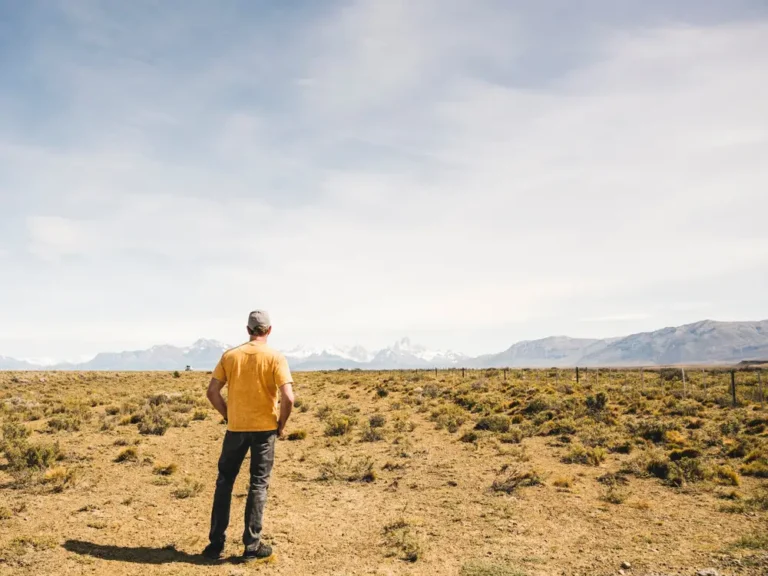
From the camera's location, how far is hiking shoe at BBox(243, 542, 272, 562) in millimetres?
6246

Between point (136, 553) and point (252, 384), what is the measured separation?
111 inches

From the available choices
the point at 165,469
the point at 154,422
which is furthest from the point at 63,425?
the point at 165,469

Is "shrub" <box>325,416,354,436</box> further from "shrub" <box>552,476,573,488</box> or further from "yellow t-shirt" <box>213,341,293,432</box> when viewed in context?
"yellow t-shirt" <box>213,341,293,432</box>

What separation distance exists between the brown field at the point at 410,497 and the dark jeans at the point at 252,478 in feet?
1.29

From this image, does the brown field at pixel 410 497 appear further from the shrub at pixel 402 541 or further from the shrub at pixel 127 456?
the shrub at pixel 127 456

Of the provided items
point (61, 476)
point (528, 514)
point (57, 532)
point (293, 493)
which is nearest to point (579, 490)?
point (528, 514)

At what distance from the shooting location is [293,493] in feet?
33.2

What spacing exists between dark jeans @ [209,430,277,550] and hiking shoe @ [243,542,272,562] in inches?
2.7

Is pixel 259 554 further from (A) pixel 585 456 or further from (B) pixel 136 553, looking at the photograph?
(A) pixel 585 456

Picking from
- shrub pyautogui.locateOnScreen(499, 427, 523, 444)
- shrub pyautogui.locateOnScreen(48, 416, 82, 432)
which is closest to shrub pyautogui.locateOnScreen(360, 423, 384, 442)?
shrub pyautogui.locateOnScreen(499, 427, 523, 444)

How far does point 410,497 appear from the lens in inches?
393

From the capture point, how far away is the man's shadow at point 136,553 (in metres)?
6.28

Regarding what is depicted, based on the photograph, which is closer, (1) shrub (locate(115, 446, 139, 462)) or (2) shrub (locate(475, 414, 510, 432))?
(1) shrub (locate(115, 446, 139, 462))

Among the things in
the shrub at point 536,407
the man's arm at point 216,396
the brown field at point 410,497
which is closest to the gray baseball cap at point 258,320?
the man's arm at point 216,396
